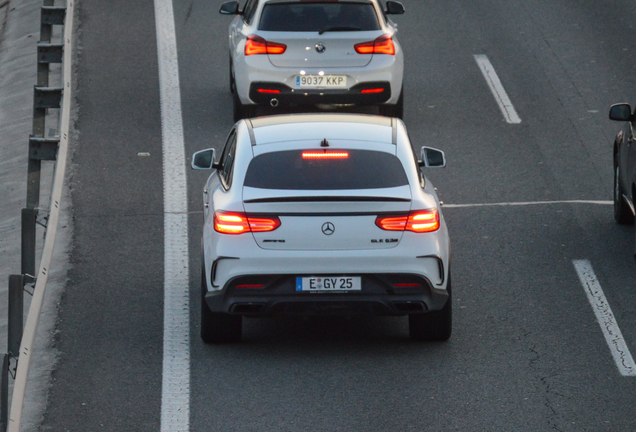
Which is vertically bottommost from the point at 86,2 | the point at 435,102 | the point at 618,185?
the point at 86,2

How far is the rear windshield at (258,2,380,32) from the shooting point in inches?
594

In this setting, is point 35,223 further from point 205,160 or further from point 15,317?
point 15,317

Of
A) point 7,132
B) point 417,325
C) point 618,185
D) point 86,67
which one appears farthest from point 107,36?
point 417,325

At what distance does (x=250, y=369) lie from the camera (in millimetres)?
8922

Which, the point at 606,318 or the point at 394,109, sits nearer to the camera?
the point at 606,318

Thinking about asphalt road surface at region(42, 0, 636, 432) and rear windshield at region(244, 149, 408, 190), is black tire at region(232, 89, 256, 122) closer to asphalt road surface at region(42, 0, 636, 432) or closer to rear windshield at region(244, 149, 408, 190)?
asphalt road surface at region(42, 0, 636, 432)

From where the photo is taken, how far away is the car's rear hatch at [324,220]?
8.73m

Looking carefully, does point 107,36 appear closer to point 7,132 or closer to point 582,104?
point 7,132

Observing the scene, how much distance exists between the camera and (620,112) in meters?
11.7

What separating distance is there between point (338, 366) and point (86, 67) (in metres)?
10.3

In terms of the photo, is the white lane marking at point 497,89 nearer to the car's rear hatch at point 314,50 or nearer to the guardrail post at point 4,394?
the car's rear hatch at point 314,50

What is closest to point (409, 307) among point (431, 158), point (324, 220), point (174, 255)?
point (324, 220)

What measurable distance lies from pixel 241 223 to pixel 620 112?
4.56 meters

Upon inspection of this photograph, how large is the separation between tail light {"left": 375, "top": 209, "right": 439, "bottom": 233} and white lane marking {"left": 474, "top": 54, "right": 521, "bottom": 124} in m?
7.43
